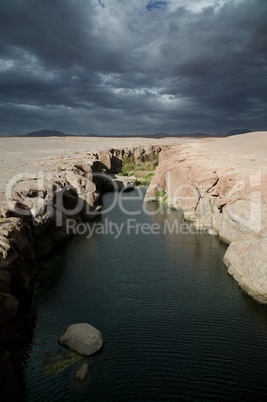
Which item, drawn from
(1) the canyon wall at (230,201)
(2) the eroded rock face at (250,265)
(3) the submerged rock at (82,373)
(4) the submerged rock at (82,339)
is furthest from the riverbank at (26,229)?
(2) the eroded rock face at (250,265)

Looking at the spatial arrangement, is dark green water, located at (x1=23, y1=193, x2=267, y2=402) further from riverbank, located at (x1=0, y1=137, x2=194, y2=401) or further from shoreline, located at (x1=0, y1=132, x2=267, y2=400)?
shoreline, located at (x1=0, y1=132, x2=267, y2=400)

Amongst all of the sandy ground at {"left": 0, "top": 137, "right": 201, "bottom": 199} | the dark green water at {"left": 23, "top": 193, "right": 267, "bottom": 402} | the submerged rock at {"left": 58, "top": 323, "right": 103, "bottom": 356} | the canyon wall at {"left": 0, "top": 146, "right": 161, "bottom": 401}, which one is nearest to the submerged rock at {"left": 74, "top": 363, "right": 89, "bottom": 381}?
the dark green water at {"left": 23, "top": 193, "right": 267, "bottom": 402}

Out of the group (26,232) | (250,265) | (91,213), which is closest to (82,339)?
(26,232)

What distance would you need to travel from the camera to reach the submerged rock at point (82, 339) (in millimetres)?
17859

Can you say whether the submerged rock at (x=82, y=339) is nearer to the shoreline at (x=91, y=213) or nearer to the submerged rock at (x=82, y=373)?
the submerged rock at (x=82, y=373)

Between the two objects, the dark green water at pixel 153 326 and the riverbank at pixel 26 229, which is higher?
the riverbank at pixel 26 229

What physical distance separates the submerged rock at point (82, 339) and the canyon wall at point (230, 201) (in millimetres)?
11165

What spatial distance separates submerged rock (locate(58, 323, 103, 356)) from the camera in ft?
58.6

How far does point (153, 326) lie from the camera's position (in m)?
20.2

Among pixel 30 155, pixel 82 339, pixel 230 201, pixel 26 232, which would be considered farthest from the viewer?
pixel 30 155

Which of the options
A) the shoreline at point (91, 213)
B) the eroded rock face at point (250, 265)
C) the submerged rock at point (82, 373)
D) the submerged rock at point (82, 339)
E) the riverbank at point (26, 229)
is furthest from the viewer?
the eroded rock face at point (250, 265)

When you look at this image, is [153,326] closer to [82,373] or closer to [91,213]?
[82,373]

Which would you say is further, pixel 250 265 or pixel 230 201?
pixel 230 201

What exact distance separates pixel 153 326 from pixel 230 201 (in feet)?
61.4
